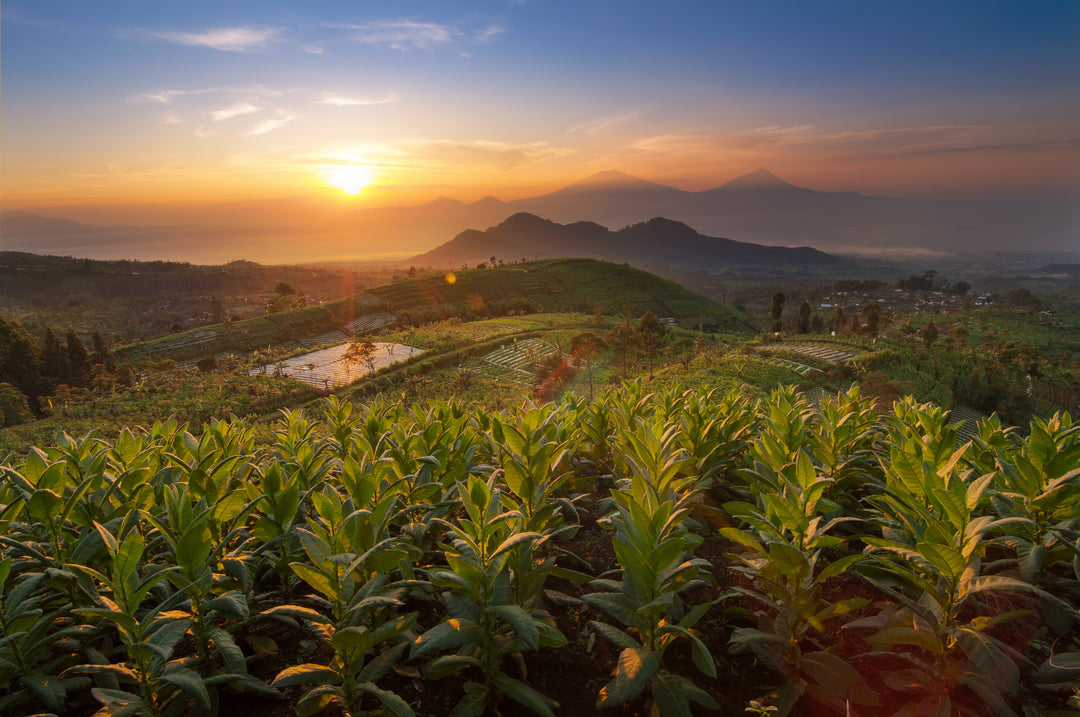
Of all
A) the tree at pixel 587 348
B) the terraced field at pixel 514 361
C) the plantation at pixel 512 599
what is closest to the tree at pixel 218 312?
the terraced field at pixel 514 361

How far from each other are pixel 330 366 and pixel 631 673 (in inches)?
1656

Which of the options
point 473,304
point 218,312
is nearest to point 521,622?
point 473,304

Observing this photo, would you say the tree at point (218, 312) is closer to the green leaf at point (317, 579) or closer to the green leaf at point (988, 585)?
the green leaf at point (317, 579)

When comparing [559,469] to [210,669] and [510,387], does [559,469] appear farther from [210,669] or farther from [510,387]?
[510,387]

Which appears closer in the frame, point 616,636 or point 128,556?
point 128,556

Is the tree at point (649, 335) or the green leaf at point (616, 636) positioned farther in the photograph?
the tree at point (649, 335)

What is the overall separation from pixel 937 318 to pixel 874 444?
105183mm

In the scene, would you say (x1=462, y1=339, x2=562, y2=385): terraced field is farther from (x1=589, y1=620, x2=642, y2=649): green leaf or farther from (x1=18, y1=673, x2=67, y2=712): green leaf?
(x1=18, y1=673, x2=67, y2=712): green leaf

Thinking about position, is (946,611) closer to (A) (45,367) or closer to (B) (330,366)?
(B) (330,366)

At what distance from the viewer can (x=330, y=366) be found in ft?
132

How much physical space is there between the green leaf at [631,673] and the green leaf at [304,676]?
50.8 inches

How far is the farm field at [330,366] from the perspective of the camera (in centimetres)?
3575

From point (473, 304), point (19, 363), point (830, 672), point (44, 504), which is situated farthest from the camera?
point (473, 304)

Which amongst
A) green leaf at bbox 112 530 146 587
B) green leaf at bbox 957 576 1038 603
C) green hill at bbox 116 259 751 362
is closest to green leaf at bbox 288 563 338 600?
green leaf at bbox 112 530 146 587
